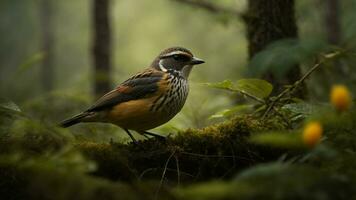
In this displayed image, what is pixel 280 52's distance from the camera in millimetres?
4859

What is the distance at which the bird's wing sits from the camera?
256 inches

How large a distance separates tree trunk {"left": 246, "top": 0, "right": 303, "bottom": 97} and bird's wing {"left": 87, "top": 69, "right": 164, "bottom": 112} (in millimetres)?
1310

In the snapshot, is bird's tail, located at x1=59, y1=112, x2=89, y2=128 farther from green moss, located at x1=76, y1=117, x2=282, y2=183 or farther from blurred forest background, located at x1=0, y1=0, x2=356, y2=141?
blurred forest background, located at x1=0, y1=0, x2=356, y2=141

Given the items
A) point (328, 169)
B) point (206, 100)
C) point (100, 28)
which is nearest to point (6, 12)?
point (100, 28)

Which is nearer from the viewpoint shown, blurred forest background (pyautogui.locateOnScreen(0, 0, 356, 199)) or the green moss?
blurred forest background (pyautogui.locateOnScreen(0, 0, 356, 199))

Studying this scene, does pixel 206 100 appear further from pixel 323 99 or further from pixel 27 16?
pixel 27 16

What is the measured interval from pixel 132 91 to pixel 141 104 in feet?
0.97

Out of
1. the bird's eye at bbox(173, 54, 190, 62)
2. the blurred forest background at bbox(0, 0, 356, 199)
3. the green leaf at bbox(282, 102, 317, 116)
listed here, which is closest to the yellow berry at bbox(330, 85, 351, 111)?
the blurred forest background at bbox(0, 0, 356, 199)

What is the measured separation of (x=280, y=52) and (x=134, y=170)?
1.66 m

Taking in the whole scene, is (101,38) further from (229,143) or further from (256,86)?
(229,143)

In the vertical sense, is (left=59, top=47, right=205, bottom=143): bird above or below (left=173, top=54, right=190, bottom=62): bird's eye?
below

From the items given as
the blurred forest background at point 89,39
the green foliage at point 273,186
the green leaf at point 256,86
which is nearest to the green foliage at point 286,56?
the green leaf at point 256,86

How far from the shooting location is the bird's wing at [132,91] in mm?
6492

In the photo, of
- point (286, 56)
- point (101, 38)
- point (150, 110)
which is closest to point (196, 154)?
point (286, 56)
